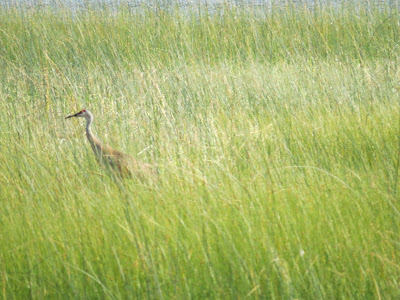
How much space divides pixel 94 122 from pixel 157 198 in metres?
1.69

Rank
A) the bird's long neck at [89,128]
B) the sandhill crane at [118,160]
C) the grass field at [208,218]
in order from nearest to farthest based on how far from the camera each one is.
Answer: the grass field at [208,218] < the sandhill crane at [118,160] < the bird's long neck at [89,128]

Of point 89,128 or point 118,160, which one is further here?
point 89,128

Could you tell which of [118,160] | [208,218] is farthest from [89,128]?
[208,218]

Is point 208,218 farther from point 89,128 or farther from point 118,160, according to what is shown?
point 89,128

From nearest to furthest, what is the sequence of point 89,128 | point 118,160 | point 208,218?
1. point 208,218
2. point 118,160
3. point 89,128

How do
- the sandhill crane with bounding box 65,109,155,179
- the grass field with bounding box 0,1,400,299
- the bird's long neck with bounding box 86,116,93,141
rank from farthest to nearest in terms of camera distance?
the bird's long neck with bounding box 86,116,93,141 < the sandhill crane with bounding box 65,109,155,179 < the grass field with bounding box 0,1,400,299

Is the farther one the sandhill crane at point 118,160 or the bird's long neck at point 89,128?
the bird's long neck at point 89,128

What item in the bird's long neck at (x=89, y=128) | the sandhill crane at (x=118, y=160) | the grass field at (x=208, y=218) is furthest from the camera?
the bird's long neck at (x=89, y=128)

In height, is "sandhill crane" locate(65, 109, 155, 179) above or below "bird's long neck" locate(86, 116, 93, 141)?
below

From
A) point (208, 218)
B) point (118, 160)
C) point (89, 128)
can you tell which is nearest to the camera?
point (208, 218)

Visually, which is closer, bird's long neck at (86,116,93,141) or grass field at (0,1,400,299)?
grass field at (0,1,400,299)

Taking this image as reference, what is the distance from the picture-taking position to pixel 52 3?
8.10m

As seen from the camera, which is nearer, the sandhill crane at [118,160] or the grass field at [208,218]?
the grass field at [208,218]

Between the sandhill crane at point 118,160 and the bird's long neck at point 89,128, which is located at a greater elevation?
the bird's long neck at point 89,128
